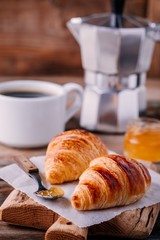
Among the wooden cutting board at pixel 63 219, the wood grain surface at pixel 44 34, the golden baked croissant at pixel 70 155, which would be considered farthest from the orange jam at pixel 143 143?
the wood grain surface at pixel 44 34

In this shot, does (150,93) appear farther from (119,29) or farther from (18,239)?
(18,239)

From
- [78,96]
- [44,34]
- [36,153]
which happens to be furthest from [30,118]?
[44,34]

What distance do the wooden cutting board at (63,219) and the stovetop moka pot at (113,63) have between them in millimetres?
412

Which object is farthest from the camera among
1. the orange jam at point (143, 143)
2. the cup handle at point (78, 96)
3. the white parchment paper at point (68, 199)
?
the cup handle at point (78, 96)

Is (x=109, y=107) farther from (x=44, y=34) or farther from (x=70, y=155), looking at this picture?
(x=44, y=34)

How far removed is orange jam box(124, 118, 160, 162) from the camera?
111 cm

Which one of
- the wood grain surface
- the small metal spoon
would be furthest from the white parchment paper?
the wood grain surface

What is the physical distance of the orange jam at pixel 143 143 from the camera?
1.11 metres

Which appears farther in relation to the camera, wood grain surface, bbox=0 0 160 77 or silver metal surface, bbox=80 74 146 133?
wood grain surface, bbox=0 0 160 77

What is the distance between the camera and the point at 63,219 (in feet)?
2.66

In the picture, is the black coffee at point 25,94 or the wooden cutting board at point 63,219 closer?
the wooden cutting board at point 63,219

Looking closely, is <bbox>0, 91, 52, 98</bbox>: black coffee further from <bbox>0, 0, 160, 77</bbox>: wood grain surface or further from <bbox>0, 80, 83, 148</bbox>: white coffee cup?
<bbox>0, 0, 160, 77</bbox>: wood grain surface

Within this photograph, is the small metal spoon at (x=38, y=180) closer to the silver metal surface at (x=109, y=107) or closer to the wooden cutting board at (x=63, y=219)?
the wooden cutting board at (x=63, y=219)

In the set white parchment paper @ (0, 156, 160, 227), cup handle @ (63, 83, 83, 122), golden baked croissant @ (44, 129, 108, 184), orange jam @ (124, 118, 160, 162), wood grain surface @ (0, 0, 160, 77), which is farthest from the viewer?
wood grain surface @ (0, 0, 160, 77)
